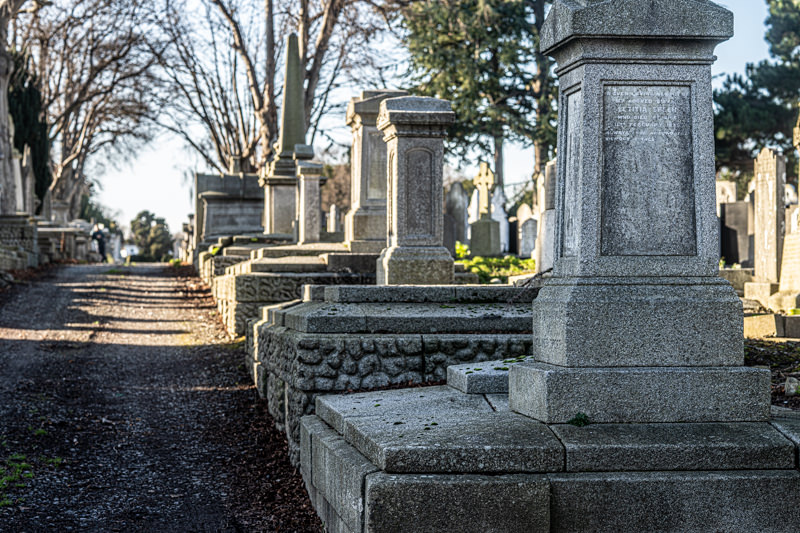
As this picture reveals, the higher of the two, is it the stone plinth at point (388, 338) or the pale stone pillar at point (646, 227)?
the pale stone pillar at point (646, 227)

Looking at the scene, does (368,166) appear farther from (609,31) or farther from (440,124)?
(609,31)

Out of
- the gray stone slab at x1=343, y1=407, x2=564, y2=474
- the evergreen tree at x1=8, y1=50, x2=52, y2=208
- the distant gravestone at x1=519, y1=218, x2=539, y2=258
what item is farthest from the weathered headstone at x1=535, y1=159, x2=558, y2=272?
the evergreen tree at x1=8, y1=50, x2=52, y2=208

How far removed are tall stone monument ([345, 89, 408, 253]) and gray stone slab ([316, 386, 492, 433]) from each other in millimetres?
6339

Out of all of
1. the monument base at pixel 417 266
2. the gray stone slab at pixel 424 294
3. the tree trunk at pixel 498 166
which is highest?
the tree trunk at pixel 498 166

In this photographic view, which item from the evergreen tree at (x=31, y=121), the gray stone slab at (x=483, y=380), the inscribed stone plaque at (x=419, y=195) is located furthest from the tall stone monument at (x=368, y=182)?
the evergreen tree at (x=31, y=121)

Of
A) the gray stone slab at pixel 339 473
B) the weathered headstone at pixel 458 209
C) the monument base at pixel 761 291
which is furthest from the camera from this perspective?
the weathered headstone at pixel 458 209

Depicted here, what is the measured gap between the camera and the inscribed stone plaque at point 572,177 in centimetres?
440

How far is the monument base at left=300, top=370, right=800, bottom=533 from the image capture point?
3594 millimetres

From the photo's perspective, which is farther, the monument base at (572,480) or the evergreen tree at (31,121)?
the evergreen tree at (31,121)

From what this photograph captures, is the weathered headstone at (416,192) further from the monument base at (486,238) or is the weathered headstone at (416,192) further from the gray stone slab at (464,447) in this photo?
the monument base at (486,238)

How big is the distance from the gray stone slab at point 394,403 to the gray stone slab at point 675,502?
0.97 m

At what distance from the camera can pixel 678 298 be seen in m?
4.28

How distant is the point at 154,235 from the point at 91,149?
35.4 meters

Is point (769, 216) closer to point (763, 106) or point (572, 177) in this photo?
point (572, 177)
